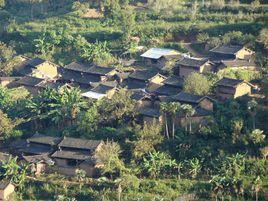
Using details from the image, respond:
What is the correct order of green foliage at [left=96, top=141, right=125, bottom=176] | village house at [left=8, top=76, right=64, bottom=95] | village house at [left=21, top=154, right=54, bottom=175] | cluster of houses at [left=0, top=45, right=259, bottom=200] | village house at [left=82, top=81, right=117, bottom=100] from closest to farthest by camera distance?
green foliage at [left=96, top=141, right=125, bottom=176] → village house at [left=21, top=154, right=54, bottom=175] → cluster of houses at [left=0, top=45, right=259, bottom=200] → village house at [left=82, top=81, right=117, bottom=100] → village house at [left=8, top=76, right=64, bottom=95]

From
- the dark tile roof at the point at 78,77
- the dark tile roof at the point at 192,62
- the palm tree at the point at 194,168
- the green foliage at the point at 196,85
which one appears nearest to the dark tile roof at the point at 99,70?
the dark tile roof at the point at 78,77

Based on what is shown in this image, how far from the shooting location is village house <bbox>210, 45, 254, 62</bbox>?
51031 millimetres

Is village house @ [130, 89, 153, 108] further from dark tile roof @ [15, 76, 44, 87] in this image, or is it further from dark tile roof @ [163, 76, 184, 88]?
dark tile roof @ [15, 76, 44, 87]

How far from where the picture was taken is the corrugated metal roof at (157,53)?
52.4 m

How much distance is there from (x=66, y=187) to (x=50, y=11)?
1101 inches

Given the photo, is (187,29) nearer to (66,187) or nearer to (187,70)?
(187,70)

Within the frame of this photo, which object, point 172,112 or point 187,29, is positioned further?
point 187,29

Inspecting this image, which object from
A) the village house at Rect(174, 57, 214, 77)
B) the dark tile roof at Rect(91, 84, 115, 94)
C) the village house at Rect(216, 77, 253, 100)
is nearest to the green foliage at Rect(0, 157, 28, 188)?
the dark tile roof at Rect(91, 84, 115, 94)

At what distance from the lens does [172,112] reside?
4259cm

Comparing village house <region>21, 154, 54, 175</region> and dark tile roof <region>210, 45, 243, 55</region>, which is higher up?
dark tile roof <region>210, 45, 243, 55</region>

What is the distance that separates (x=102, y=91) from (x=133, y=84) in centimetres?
264

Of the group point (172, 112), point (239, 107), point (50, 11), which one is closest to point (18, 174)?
point (172, 112)

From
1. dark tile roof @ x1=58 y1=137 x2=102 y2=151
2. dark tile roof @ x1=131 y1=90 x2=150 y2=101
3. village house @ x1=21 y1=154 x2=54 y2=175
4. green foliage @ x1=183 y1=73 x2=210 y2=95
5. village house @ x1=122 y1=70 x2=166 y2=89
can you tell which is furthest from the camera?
village house @ x1=122 y1=70 x2=166 y2=89

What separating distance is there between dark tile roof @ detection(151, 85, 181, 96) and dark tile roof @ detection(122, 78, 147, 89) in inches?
62.0
